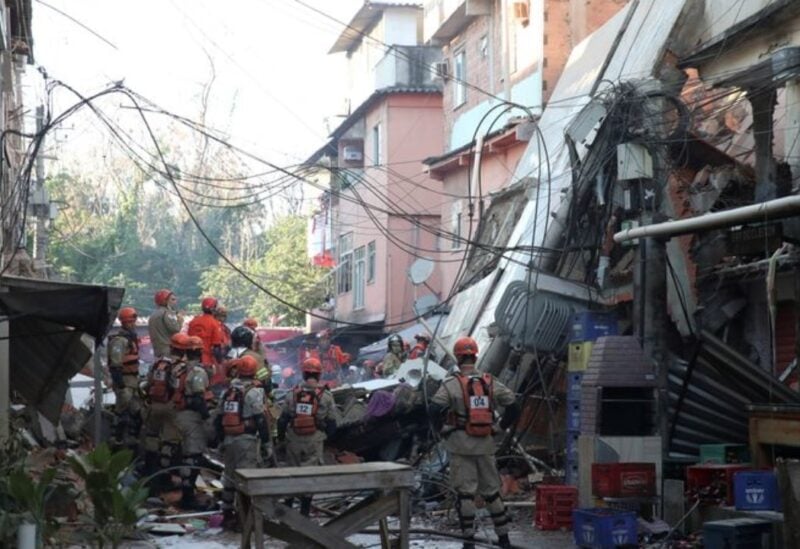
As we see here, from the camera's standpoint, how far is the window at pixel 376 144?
1770 inches

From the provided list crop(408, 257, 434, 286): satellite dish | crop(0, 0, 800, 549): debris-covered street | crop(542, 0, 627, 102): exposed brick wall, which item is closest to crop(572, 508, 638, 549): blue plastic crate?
crop(0, 0, 800, 549): debris-covered street

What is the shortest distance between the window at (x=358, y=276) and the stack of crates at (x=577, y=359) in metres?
30.4

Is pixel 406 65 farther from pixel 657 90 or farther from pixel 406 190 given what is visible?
pixel 657 90

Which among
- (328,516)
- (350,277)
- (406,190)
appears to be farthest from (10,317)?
(350,277)

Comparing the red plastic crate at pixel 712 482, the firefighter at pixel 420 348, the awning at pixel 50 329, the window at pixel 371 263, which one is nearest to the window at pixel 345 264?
the window at pixel 371 263

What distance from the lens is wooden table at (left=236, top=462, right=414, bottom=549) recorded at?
34.8 feet

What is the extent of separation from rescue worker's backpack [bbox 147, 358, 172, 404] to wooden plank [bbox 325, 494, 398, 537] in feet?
20.2

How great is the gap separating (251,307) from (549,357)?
153ft

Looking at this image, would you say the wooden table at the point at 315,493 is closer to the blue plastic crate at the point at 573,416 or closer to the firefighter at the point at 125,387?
the blue plastic crate at the point at 573,416

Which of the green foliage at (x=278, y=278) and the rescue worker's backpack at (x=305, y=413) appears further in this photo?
the green foliage at (x=278, y=278)

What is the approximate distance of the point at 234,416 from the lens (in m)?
15.4

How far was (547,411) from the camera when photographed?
19188mm

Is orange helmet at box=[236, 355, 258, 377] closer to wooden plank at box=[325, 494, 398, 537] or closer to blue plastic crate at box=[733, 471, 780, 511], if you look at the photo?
wooden plank at box=[325, 494, 398, 537]

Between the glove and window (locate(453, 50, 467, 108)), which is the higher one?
window (locate(453, 50, 467, 108))
